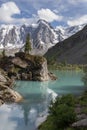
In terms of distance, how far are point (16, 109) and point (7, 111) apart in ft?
10.0

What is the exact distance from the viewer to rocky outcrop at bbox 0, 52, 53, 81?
154 metres

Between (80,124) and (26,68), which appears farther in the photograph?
(26,68)

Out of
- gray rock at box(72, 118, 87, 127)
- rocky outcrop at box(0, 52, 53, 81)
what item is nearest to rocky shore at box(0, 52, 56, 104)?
rocky outcrop at box(0, 52, 53, 81)

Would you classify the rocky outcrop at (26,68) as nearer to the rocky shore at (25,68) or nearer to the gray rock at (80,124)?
the rocky shore at (25,68)

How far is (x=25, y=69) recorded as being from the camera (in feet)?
515

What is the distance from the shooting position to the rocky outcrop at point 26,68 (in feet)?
504

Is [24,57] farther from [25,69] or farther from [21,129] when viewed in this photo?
[21,129]

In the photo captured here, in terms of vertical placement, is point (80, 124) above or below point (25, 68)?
below

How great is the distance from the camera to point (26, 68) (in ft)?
514

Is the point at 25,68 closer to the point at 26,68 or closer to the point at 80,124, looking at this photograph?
the point at 26,68

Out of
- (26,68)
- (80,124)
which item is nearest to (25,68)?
(26,68)

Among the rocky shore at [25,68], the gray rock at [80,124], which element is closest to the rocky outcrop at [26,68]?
the rocky shore at [25,68]

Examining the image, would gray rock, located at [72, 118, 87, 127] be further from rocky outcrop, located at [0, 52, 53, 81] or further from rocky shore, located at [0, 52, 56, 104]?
rocky outcrop, located at [0, 52, 53, 81]

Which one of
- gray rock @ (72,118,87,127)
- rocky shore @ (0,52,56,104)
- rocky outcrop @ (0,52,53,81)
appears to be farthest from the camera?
rocky outcrop @ (0,52,53,81)
